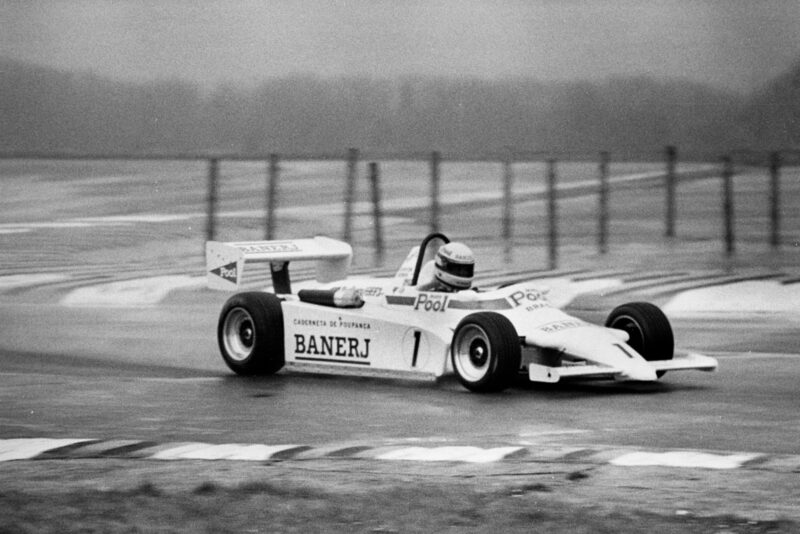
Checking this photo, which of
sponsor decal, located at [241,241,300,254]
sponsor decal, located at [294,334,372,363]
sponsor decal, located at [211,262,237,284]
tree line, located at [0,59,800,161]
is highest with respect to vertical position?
tree line, located at [0,59,800,161]

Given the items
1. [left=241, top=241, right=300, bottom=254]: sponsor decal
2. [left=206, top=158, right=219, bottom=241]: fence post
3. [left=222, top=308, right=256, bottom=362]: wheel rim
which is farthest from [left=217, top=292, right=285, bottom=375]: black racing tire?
[left=206, top=158, right=219, bottom=241]: fence post

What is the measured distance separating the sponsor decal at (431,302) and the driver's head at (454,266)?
168 mm

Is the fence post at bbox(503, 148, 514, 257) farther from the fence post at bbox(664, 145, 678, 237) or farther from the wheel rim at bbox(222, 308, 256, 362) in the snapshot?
the wheel rim at bbox(222, 308, 256, 362)

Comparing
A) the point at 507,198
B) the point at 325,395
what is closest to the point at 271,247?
the point at 325,395

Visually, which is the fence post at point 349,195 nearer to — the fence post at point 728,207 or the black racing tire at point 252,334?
the fence post at point 728,207

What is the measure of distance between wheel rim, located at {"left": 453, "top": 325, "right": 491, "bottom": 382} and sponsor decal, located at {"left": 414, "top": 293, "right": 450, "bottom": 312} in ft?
1.63

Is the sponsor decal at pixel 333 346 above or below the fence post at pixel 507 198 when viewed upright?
below

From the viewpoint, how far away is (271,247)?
1296 cm

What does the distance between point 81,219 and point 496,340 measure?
14.9m

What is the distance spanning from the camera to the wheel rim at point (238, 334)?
12.5 metres

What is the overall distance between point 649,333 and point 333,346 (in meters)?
2.10

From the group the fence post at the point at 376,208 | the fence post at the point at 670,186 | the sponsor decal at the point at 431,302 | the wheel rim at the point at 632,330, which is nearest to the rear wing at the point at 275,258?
the sponsor decal at the point at 431,302

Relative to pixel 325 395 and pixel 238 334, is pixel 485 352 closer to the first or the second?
pixel 325 395

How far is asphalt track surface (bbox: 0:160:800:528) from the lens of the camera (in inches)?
371
